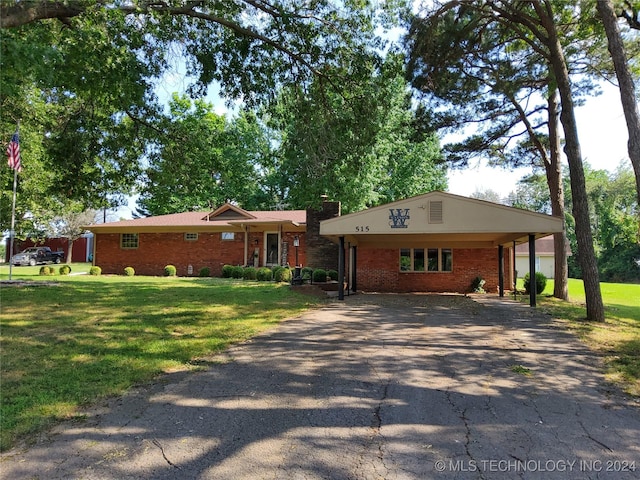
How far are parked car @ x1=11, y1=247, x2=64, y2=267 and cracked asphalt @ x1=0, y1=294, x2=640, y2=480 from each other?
1408 inches

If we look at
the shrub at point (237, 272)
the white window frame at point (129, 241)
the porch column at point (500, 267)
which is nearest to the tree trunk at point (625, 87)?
the porch column at point (500, 267)

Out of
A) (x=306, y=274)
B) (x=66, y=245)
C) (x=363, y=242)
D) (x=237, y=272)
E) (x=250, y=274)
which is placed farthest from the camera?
(x=66, y=245)

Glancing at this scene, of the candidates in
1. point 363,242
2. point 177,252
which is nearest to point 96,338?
point 363,242

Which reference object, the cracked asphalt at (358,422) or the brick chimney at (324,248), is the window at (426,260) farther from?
the cracked asphalt at (358,422)

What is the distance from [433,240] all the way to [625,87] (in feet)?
33.4

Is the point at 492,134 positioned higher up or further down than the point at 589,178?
further down

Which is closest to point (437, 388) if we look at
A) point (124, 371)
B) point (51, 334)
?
point (124, 371)

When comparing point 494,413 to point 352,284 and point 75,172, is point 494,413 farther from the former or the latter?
point 352,284

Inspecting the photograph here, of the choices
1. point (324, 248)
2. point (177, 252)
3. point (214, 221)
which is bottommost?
point (177, 252)

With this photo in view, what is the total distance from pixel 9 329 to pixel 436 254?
16.1 m

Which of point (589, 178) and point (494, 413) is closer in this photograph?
point (494, 413)

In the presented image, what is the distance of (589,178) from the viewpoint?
2148 inches

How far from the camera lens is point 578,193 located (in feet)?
35.2

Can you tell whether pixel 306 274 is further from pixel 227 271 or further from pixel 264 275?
pixel 227 271
